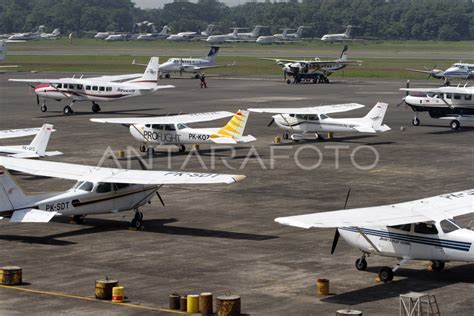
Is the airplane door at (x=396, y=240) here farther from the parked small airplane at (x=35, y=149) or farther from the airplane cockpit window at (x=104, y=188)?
the parked small airplane at (x=35, y=149)

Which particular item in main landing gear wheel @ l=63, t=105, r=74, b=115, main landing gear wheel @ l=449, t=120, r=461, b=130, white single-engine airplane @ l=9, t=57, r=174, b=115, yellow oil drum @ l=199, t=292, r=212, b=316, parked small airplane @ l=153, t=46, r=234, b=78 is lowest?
parked small airplane @ l=153, t=46, r=234, b=78

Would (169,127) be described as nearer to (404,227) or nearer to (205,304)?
(404,227)

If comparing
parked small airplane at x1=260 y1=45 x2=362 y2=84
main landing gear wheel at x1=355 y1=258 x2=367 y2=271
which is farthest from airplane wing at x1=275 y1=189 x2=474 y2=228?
parked small airplane at x1=260 y1=45 x2=362 y2=84

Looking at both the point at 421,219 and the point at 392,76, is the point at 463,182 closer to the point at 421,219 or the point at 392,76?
the point at 421,219

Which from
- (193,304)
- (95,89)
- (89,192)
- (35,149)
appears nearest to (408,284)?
(193,304)

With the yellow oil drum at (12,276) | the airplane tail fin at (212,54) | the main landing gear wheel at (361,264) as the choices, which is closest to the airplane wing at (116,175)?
the main landing gear wheel at (361,264)

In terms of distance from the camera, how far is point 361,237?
2688 cm

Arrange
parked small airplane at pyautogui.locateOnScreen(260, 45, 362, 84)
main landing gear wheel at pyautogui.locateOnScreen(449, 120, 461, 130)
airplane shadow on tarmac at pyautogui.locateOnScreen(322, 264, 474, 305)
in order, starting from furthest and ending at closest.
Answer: parked small airplane at pyautogui.locateOnScreen(260, 45, 362, 84), main landing gear wheel at pyautogui.locateOnScreen(449, 120, 461, 130), airplane shadow on tarmac at pyautogui.locateOnScreen(322, 264, 474, 305)

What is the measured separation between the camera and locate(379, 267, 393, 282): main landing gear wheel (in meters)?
26.5

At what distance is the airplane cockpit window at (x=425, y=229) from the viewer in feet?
85.9

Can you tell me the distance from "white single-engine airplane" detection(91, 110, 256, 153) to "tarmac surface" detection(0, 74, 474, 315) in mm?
903

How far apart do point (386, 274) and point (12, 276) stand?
9.26m

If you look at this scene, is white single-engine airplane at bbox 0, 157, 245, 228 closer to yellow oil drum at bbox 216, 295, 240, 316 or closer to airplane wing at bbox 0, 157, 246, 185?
airplane wing at bbox 0, 157, 246, 185

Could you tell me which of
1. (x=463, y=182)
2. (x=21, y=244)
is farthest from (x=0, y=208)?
(x=463, y=182)
